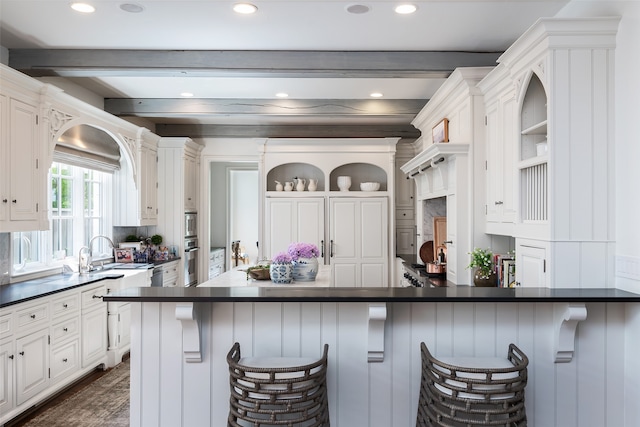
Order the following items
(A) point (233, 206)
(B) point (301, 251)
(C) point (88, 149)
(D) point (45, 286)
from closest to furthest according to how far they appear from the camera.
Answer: (D) point (45, 286) < (B) point (301, 251) < (C) point (88, 149) < (A) point (233, 206)

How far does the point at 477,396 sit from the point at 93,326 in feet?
11.4

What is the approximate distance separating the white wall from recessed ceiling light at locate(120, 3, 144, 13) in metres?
2.68

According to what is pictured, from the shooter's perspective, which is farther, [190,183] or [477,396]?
[190,183]

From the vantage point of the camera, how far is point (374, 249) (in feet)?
21.6

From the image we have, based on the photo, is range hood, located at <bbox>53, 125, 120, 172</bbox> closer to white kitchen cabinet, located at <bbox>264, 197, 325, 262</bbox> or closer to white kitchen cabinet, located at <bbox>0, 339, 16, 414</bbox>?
A: white kitchen cabinet, located at <bbox>0, 339, 16, 414</bbox>

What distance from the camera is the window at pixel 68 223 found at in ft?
A: 13.5

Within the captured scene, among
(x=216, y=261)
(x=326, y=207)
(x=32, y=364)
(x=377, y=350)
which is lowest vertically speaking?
(x=32, y=364)

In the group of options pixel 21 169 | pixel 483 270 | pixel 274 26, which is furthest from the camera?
pixel 21 169

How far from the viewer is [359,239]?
21.6 feet

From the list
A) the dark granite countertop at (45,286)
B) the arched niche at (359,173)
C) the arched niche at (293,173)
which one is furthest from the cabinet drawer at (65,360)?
the arched niche at (359,173)

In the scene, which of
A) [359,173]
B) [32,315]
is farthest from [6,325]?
[359,173]

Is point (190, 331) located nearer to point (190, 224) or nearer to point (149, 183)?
point (149, 183)

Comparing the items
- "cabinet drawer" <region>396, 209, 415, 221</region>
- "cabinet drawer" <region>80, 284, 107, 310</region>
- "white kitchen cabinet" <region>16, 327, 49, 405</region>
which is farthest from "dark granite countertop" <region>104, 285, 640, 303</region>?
"cabinet drawer" <region>396, 209, 415, 221</region>

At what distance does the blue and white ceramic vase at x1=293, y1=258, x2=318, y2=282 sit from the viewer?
384 cm
